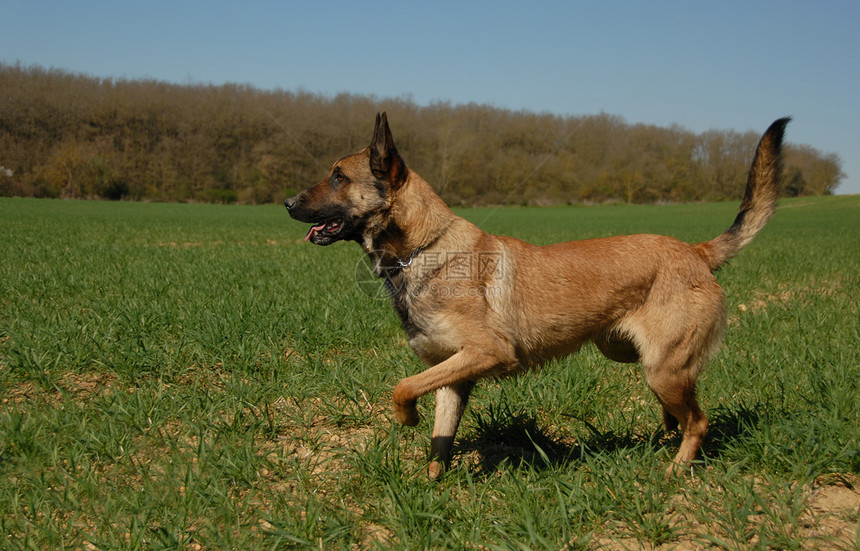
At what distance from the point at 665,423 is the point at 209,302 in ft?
16.9

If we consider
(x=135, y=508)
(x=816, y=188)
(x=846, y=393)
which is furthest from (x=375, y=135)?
(x=816, y=188)

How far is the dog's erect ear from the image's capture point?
3457 mm

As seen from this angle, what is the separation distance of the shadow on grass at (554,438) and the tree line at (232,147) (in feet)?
120

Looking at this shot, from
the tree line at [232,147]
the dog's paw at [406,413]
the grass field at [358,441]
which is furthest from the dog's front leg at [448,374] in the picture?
the tree line at [232,147]

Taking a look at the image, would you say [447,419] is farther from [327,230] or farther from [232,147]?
[232,147]

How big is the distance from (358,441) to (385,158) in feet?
6.30

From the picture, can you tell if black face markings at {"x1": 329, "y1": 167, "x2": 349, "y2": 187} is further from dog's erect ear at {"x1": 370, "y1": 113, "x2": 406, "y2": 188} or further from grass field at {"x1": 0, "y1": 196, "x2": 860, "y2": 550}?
grass field at {"x1": 0, "y1": 196, "x2": 860, "y2": 550}

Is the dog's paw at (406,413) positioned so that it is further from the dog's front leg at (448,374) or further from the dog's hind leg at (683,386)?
the dog's hind leg at (683,386)

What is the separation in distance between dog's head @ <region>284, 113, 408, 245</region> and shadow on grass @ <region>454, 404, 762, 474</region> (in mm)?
1703

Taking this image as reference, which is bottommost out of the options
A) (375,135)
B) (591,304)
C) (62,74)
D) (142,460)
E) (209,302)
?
(142,460)

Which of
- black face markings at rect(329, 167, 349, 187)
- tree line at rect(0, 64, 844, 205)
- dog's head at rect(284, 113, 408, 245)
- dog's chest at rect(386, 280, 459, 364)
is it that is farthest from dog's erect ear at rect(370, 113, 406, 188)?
tree line at rect(0, 64, 844, 205)

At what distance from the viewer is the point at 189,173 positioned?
64.1 m

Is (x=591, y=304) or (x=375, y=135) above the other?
(x=375, y=135)

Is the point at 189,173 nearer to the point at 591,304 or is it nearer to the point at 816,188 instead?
the point at 591,304
